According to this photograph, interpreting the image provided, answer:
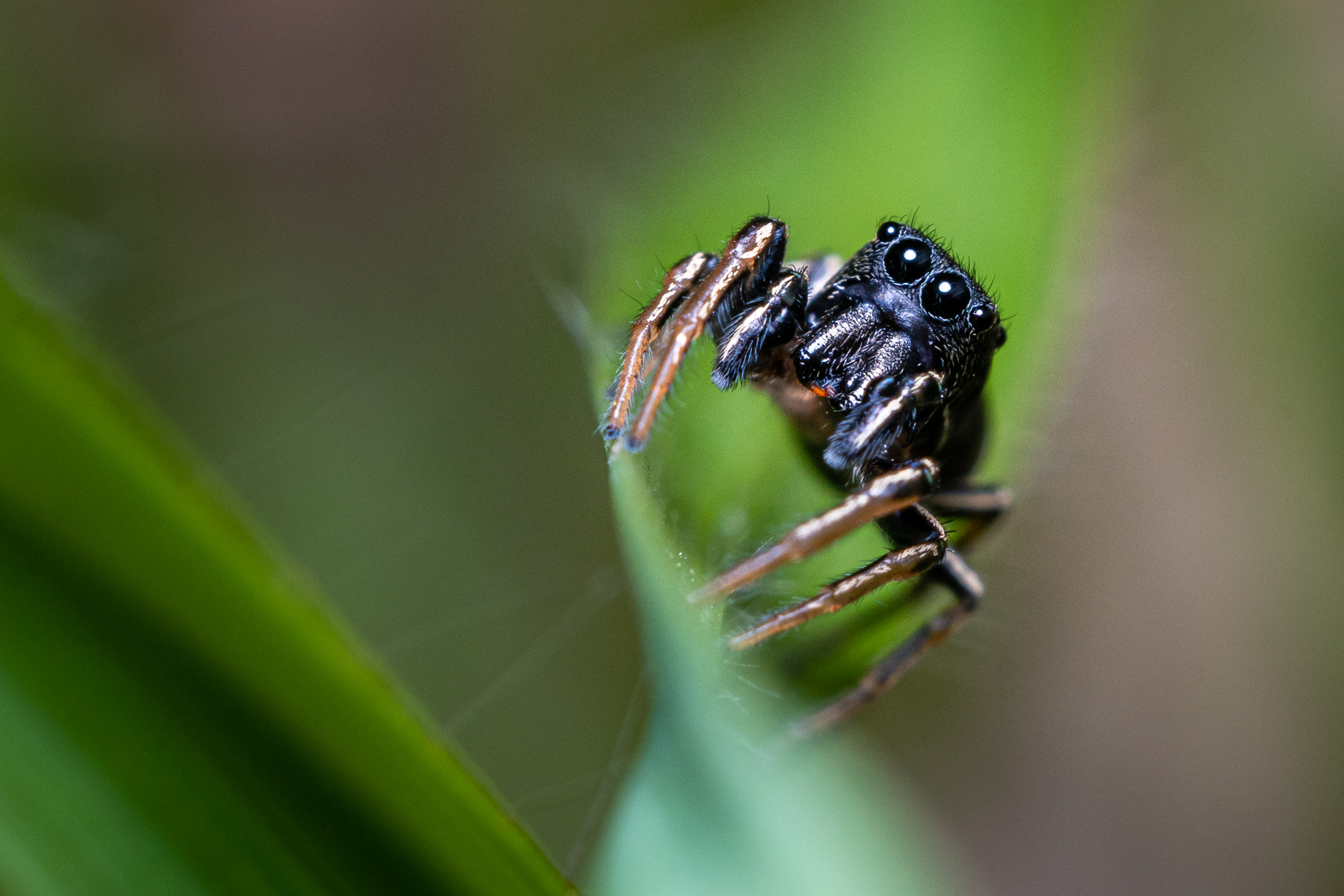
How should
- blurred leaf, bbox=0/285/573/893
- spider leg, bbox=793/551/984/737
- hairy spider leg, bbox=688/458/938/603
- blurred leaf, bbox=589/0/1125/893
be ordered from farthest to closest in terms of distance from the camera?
spider leg, bbox=793/551/984/737, blurred leaf, bbox=589/0/1125/893, hairy spider leg, bbox=688/458/938/603, blurred leaf, bbox=0/285/573/893

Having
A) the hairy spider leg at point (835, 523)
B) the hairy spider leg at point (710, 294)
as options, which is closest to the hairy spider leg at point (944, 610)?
the hairy spider leg at point (835, 523)

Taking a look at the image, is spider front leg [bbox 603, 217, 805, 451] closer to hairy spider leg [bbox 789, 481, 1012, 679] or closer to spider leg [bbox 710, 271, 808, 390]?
spider leg [bbox 710, 271, 808, 390]

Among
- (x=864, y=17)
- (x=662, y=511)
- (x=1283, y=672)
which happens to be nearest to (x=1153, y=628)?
(x=1283, y=672)

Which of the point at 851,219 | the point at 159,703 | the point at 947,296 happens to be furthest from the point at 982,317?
the point at 159,703

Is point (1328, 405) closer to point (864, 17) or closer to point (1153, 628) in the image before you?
point (1153, 628)

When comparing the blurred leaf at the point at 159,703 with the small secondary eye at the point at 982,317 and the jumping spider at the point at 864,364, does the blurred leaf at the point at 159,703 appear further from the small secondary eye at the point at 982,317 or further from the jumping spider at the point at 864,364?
the small secondary eye at the point at 982,317

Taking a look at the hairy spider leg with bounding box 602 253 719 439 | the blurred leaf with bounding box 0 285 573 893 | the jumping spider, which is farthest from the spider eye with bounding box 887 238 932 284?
the blurred leaf with bounding box 0 285 573 893
